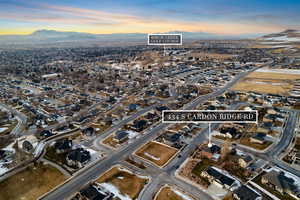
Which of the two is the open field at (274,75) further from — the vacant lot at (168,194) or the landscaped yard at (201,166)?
the vacant lot at (168,194)

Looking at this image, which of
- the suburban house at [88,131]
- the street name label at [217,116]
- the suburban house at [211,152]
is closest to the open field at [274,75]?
the street name label at [217,116]

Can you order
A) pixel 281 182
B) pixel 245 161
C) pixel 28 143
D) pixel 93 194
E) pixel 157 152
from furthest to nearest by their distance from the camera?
1. pixel 28 143
2. pixel 157 152
3. pixel 245 161
4. pixel 281 182
5. pixel 93 194

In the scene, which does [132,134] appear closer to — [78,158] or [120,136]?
[120,136]

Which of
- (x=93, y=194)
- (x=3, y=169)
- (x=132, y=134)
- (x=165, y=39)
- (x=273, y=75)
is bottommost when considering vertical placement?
(x=3, y=169)

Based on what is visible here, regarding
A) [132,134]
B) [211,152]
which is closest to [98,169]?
[132,134]

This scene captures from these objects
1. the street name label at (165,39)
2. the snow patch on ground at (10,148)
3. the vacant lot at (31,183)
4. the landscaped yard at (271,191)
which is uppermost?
the street name label at (165,39)

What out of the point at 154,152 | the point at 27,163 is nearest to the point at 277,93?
the point at 154,152
